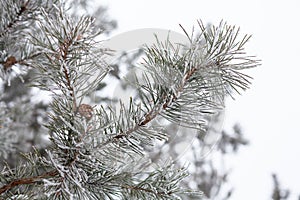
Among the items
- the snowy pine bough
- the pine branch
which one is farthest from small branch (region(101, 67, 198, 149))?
the pine branch

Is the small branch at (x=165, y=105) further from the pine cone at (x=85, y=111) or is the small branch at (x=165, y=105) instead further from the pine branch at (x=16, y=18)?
the pine branch at (x=16, y=18)

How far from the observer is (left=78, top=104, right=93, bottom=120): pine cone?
314 millimetres

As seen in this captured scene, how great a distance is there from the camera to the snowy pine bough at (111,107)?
1.04 feet

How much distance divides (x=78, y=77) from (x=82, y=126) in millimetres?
44

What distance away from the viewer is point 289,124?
4.14 metres

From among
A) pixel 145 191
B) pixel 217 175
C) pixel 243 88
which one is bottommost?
pixel 217 175

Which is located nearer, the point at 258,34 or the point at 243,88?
the point at 243,88

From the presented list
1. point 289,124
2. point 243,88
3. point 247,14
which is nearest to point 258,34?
point 247,14

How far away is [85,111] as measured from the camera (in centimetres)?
32

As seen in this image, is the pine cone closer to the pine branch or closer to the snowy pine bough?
the snowy pine bough

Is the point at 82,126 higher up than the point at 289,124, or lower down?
higher up

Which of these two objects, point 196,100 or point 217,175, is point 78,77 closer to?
point 196,100

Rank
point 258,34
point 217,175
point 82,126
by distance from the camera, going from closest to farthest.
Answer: point 82,126 → point 217,175 → point 258,34

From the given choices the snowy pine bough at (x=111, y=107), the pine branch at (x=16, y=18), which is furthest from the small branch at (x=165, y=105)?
the pine branch at (x=16, y=18)
